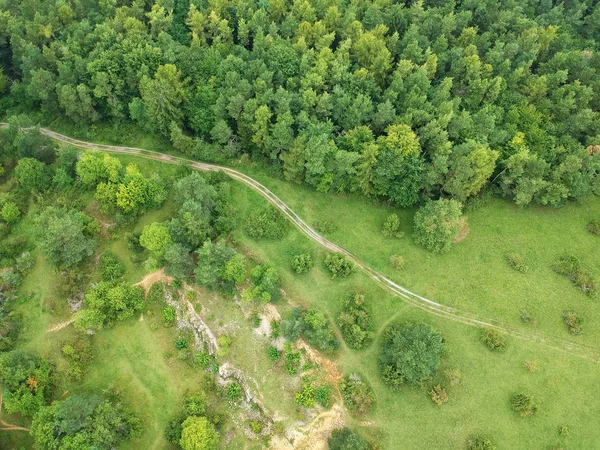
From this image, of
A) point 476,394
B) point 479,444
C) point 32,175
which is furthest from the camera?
point 32,175

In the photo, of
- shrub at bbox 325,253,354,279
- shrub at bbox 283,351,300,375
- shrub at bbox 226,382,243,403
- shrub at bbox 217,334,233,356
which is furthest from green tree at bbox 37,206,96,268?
shrub at bbox 325,253,354,279

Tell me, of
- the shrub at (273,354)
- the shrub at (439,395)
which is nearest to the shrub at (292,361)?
the shrub at (273,354)

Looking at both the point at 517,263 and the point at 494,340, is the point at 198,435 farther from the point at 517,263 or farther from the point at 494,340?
the point at 517,263

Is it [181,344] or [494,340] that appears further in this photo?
[181,344]

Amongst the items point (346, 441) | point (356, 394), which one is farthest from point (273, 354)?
point (346, 441)

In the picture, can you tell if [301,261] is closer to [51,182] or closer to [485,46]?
[51,182]

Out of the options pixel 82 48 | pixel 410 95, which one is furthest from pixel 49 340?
pixel 410 95

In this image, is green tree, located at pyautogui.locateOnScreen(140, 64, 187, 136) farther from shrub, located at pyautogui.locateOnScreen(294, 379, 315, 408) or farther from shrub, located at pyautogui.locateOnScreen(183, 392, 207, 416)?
shrub, located at pyautogui.locateOnScreen(294, 379, 315, 408)
